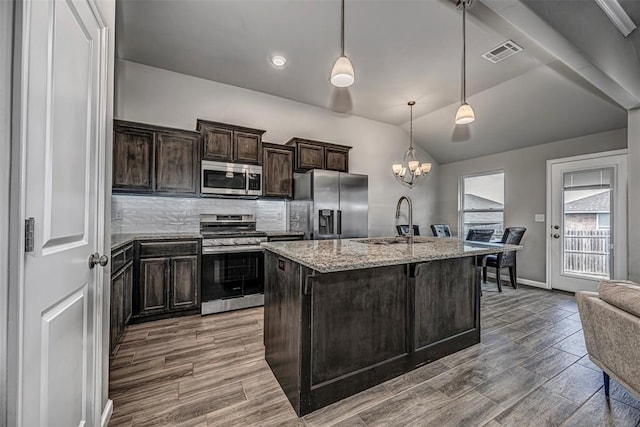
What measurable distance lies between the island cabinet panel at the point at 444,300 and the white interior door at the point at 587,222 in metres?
3.05

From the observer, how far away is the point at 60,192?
100 cm

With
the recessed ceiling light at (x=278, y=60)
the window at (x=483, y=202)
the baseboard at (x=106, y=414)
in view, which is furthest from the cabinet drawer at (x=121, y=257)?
the window at (x=483, y=202)

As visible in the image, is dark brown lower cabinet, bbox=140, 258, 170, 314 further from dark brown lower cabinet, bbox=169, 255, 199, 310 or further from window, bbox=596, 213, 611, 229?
window, bbox=596, 213, 611, 229

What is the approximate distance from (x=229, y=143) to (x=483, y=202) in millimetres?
5072

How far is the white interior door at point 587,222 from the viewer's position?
3.76 meters

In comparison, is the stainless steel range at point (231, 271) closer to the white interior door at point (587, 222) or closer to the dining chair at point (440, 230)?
the dining chair at point (440, 230)

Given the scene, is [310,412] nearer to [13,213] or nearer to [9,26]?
[13,213]

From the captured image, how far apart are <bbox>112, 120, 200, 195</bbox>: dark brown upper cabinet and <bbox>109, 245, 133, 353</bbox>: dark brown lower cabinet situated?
837mm

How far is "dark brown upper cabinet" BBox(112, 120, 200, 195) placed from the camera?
3016 mm

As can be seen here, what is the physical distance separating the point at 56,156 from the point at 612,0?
4.30 m

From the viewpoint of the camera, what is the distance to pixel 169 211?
3.57 m

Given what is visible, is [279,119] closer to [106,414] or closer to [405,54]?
[405,54]

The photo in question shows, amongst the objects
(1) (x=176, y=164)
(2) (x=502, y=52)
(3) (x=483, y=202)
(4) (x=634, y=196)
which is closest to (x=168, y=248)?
(1) (x=176, y=164)

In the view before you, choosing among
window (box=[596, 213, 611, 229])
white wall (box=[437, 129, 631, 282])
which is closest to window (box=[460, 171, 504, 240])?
white wall (box=[437, 129, 631, 282])
